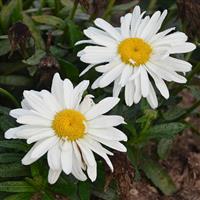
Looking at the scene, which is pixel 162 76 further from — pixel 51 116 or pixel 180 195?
pixel 180 195

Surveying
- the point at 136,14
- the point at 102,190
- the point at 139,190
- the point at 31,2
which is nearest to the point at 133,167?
the point at 102,190

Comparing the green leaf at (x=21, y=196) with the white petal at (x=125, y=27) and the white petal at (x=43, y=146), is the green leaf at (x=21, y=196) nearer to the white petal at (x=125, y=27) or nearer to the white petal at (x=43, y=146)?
the white petal at (x=43, y=146)

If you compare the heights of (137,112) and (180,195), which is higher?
(137,112)

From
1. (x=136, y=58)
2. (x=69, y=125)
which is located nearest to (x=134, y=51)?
(x=136, y=58)

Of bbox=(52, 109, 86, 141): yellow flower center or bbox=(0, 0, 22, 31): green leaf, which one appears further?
bbox=(0, 0, 22, 31): green leaf

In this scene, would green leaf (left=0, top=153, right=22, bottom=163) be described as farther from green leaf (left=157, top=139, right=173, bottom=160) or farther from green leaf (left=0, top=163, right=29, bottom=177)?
green leaf (left=157, top=139, right=173, bottom=160)

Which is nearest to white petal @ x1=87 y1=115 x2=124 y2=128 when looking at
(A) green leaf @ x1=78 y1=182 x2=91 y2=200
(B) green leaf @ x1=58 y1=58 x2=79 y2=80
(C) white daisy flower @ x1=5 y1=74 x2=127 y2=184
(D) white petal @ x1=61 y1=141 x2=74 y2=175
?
(C) white daisy flower @ x1=5 y1=74 x2=127 y2=184

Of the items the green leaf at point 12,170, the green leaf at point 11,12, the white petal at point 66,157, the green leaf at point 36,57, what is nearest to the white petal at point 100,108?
the white petal at point 66,157

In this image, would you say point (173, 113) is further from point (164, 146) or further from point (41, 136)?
point (41, 136)
